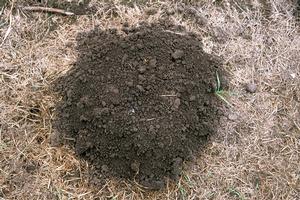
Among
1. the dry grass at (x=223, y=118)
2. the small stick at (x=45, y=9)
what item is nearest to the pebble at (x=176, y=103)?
the dry grass at (x=223, y=118)

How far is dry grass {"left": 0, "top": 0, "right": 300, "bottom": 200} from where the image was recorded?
2.89 meters

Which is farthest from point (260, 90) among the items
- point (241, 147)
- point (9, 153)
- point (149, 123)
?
point (9, 153)

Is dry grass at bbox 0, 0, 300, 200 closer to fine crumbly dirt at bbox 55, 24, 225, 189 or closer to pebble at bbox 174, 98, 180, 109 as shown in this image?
fine crumbly dirt at bbox 55, 24, 225, 189

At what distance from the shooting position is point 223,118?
3.15 meters

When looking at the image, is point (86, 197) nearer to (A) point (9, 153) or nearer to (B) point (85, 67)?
(A) point (9, 153)

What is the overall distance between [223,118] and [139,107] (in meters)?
0.68

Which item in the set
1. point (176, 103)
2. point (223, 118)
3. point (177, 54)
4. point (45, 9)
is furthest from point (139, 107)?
point (45, 9)

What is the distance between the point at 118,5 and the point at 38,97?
923mm

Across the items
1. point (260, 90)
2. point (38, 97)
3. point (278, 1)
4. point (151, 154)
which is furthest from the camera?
point (278, 1)

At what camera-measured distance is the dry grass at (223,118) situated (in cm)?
289

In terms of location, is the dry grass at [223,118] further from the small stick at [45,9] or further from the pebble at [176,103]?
the pebble at [176,103]

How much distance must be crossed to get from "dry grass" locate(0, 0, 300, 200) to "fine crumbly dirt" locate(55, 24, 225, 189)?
0.40ft

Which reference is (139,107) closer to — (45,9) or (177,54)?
(177,54)

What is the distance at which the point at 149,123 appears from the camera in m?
2.82
